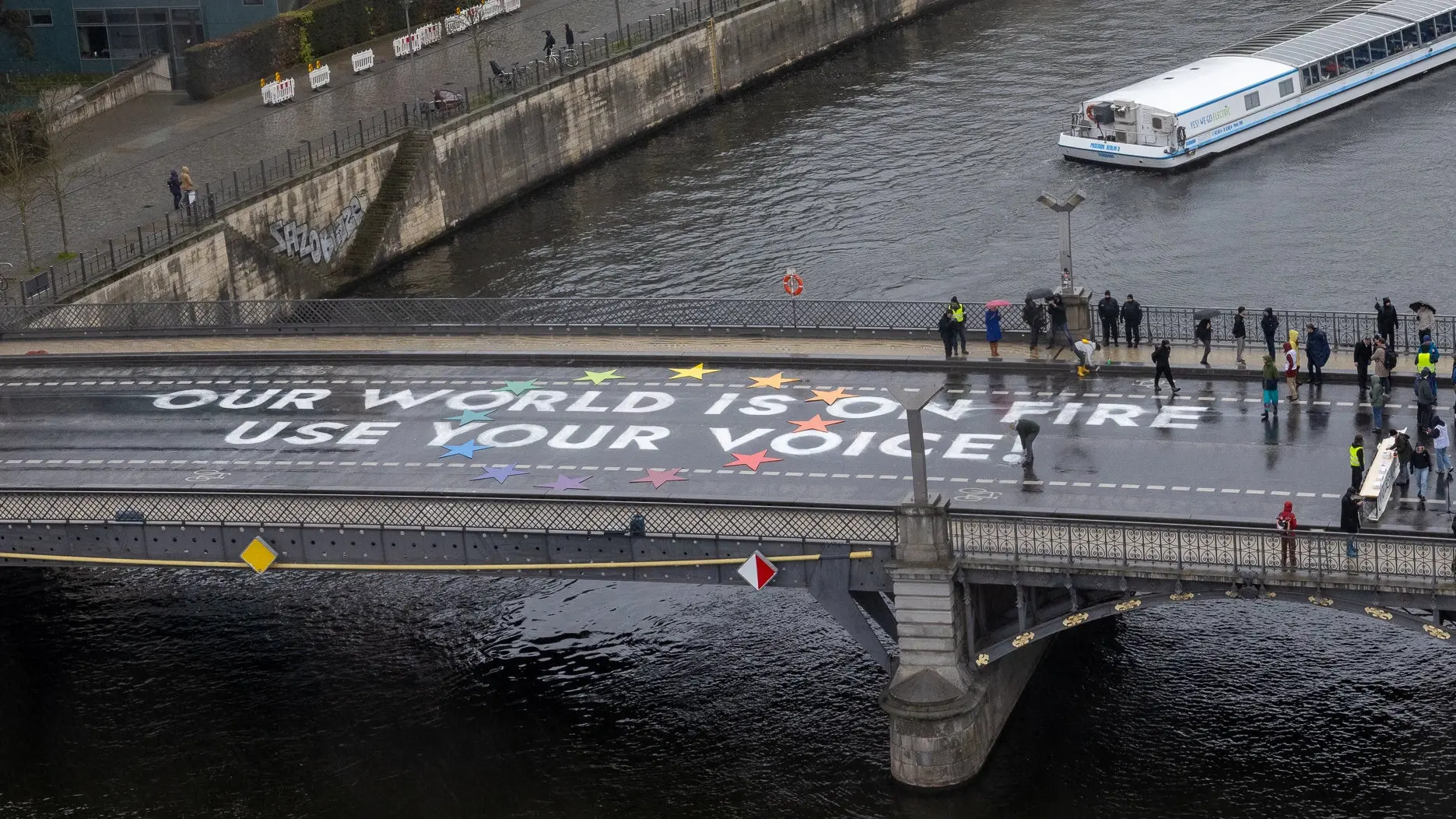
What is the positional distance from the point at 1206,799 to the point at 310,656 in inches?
926

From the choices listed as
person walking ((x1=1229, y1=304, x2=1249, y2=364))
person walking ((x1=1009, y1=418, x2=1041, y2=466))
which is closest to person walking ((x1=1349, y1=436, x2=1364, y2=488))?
person walking ((x1=1009, y1=418, x2=1041, y2=466))

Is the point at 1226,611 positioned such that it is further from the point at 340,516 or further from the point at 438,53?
the point at 438,53

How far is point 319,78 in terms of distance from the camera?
338ft

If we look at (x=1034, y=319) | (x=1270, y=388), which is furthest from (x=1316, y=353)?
(x=1034, y=319)

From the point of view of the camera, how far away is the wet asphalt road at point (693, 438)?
171 ft

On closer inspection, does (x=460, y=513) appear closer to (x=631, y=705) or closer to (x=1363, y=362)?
(x=631, y=705)

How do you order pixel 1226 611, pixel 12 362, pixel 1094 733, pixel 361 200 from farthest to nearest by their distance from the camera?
pixel 361 200 < pixel 12 362 < pixel 1226 611 < pixel 1094 733

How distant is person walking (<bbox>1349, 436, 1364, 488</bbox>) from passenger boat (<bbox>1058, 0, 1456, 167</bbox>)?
49.8 meters

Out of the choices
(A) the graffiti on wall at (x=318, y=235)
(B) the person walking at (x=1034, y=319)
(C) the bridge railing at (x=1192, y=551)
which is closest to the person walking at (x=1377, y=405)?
(C) the bridge railing at (x=1192, y=551)

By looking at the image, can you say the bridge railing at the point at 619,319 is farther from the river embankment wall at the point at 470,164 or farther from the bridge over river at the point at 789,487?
the river embankment wall at the point at 470,164

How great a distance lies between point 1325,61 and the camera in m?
103

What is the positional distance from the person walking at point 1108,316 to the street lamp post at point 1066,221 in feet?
3.17

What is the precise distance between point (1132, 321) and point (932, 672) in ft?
52.4

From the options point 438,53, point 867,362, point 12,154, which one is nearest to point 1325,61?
point 438,53
